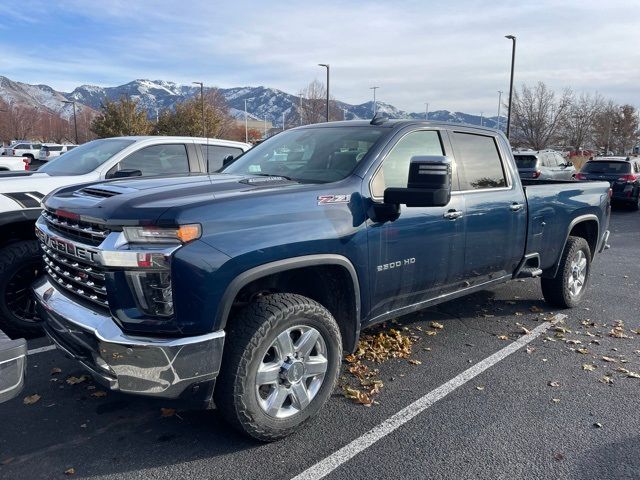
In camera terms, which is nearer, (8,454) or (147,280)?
(147,280)

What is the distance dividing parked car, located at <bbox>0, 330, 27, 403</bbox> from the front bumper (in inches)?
12.8

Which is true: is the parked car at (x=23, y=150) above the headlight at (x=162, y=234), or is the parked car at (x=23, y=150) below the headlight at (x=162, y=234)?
below

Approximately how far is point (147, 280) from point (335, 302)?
131 cm

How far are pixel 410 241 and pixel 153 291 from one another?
1.83 meters

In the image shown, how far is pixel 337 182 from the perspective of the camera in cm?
343

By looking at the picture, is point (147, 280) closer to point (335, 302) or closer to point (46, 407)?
point (335, 302)

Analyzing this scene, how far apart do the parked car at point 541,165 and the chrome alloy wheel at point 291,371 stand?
1427 centimetres

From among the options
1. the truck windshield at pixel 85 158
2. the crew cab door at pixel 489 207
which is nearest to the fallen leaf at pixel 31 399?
the truck windshield at pixel 85 158

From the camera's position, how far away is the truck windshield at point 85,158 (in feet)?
19.1

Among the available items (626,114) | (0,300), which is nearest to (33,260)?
(0,300)

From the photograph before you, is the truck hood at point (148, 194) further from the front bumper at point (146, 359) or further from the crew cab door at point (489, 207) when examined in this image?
the crew cab door at point (489, 207)

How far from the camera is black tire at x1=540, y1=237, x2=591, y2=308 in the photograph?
18.6 feet

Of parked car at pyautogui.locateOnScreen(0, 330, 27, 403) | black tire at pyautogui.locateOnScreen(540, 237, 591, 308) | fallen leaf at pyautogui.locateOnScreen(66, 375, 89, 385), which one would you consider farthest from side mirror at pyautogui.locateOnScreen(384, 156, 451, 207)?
black tire at pyautogui.locateOnScreen(540, 237, 591, 308)

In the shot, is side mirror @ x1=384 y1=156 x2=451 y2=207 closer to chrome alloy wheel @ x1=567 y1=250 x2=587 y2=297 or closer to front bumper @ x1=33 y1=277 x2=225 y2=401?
→ front bumper @ x1=33 y1=277 x2=225 y2=401
